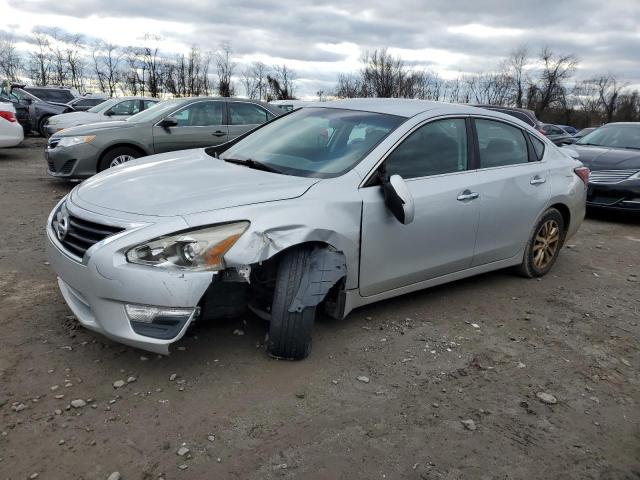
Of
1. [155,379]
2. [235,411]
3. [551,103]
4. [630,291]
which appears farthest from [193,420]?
[551,103]

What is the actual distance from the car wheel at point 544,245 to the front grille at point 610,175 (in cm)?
349

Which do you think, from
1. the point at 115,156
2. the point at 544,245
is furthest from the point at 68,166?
the point at 544,245

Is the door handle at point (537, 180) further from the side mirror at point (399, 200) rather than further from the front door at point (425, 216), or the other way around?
the side mirror at point (399, 200)

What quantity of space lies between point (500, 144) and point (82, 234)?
10.9ft

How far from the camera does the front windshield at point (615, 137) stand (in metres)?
8.85

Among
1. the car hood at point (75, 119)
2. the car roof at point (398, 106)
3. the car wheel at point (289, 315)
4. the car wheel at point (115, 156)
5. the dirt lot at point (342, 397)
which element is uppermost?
the car roof at point (398, 106)

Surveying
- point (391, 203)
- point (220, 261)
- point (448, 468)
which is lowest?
point (448, 468)

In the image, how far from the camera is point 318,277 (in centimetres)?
310

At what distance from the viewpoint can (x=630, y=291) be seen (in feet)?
16.3

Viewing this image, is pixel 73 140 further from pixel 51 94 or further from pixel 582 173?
pixel 51 94

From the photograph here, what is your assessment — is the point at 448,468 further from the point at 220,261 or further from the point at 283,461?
the point at 220,261

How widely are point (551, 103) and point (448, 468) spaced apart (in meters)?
67.7

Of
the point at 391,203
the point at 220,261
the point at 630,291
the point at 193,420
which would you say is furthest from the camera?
the point at 630,291

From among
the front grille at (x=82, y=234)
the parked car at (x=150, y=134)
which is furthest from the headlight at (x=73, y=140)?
the front grille at (x=82, y=234)
